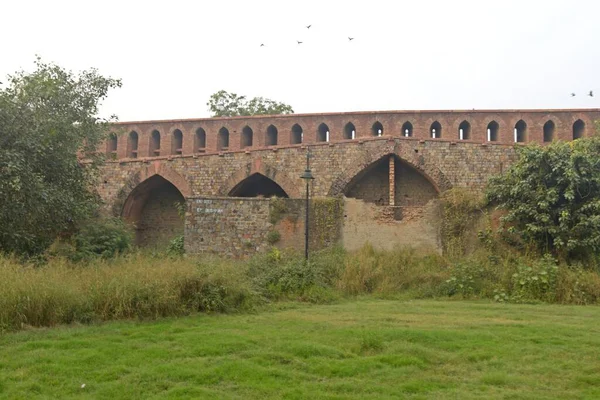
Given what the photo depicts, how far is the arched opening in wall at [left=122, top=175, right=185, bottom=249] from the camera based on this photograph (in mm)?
25781

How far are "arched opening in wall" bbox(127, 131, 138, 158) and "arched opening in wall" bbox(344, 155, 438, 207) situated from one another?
45.9 ft

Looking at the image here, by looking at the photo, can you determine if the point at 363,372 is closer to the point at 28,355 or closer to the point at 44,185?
the point at 28,355

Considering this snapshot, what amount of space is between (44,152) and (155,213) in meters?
11.6

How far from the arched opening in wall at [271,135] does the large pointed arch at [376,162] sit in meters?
8.12

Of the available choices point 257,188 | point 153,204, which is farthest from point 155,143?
point 257,188

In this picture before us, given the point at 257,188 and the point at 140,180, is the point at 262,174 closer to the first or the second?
the point at 257,188

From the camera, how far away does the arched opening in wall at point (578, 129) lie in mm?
27297

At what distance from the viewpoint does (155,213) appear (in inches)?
1050

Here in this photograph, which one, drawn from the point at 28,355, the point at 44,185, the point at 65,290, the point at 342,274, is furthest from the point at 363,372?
the point at 44,185

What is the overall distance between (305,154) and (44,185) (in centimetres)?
1063

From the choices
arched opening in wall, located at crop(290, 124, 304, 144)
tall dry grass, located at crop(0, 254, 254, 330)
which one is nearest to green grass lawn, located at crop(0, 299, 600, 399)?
tall dry grass, located at crop(0, 254, 254, 330)

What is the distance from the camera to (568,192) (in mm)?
15578

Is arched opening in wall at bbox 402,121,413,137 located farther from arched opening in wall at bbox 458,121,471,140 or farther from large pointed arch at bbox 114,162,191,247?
large pointed arch at bbox 114,162,191,247

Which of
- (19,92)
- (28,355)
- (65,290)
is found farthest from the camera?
(19,92)
